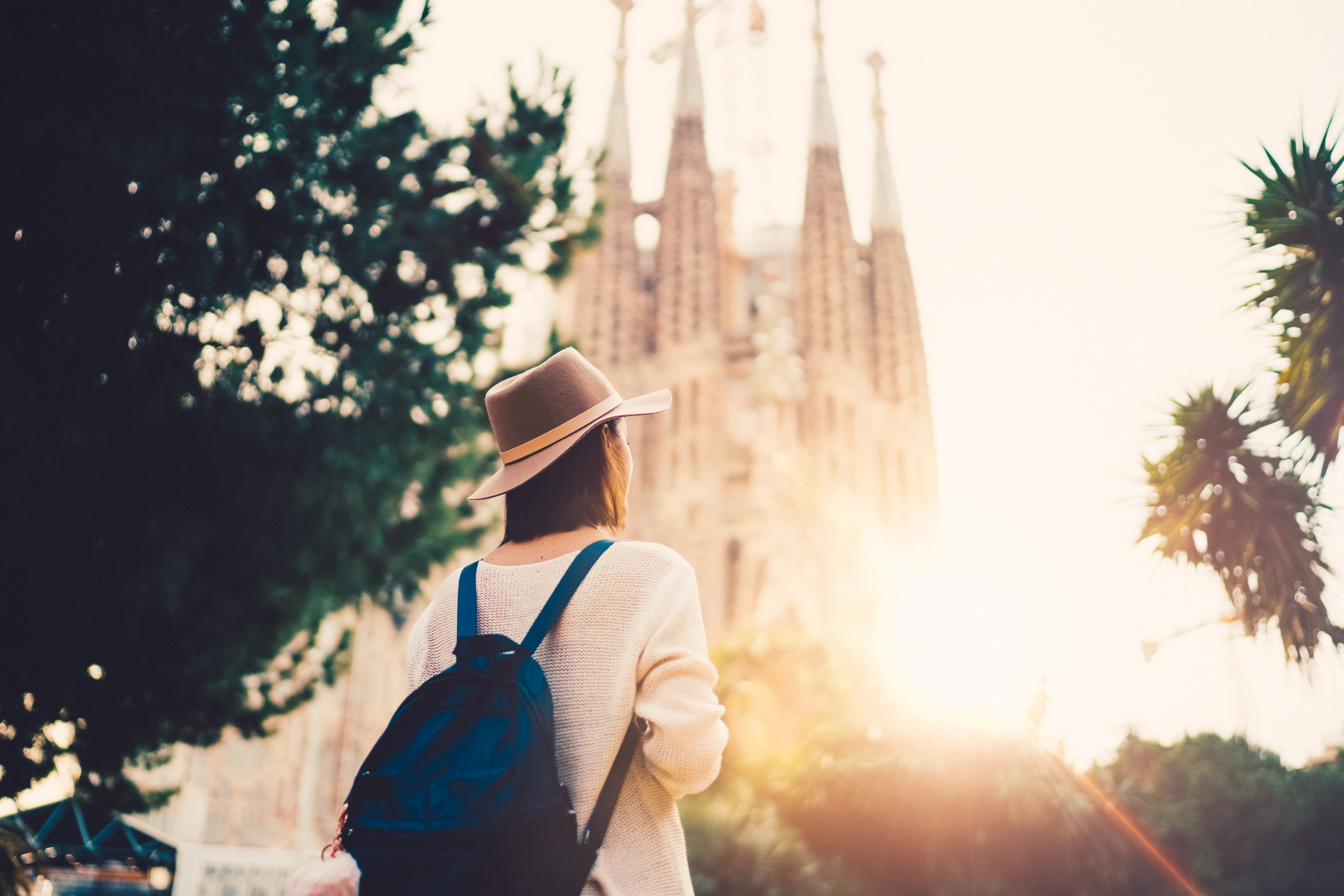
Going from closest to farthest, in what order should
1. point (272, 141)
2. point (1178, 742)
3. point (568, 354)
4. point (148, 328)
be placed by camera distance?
point (568, 354) → point (148, 328) → point (272, 141) → point (1178, 742)

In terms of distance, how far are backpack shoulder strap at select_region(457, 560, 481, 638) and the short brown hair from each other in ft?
0.30

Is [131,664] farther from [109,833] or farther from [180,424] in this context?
[109,833]

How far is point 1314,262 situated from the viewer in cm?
566

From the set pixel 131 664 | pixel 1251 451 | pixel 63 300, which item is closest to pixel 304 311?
pixel 63 300

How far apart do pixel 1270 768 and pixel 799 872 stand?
7463mm

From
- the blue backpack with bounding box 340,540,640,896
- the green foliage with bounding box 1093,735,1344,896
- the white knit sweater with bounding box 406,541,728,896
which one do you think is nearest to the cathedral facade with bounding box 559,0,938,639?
the green foliage with bounding box 1093,735,1344,896

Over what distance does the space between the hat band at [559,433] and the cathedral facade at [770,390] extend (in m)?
25.8

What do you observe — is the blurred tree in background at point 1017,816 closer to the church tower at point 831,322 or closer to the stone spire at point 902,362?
the church tower at point 831,322

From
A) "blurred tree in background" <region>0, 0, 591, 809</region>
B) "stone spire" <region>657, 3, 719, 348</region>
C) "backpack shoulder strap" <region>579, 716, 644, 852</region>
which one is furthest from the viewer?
"stone spire" <region>657, 3, 719, 348</region>

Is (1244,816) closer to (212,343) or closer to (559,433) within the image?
(212,343)

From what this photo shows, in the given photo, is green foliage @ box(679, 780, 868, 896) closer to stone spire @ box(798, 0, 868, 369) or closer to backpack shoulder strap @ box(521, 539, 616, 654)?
backpack shoulder strap @ box(521, 539, 616, 654)

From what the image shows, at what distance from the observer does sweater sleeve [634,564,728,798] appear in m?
1.19

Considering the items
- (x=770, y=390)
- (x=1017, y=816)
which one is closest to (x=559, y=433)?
(x=1017, y=816)

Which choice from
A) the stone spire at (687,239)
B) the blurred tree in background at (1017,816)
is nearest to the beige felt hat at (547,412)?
the blurred tree in background at (1017,816)
